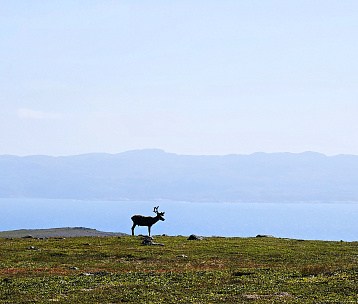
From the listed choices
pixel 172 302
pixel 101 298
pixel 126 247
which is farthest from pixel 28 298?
pixel 126 247

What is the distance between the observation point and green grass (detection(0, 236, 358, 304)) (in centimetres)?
2916

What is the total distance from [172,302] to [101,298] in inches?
144

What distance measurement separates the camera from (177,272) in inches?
1549

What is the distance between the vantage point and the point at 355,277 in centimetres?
3316

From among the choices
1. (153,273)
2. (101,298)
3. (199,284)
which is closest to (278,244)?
(153,273)

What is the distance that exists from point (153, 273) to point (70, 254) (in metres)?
16.7

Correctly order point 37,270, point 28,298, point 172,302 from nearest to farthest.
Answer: point 172,302 → point 28,298 → point 37,270

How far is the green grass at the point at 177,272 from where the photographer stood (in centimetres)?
2916

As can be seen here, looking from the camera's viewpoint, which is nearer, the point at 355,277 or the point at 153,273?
the point at 355,277

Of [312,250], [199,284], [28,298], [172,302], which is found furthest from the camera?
[312,250]

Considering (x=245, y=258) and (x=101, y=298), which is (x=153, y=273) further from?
(x=245, y=258)

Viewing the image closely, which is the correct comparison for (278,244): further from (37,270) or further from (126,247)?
(37,270)

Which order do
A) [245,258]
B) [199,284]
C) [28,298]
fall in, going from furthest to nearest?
[245,258] → [199,284] → [28,298]

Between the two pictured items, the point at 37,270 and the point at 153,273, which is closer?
the point at 153,273
